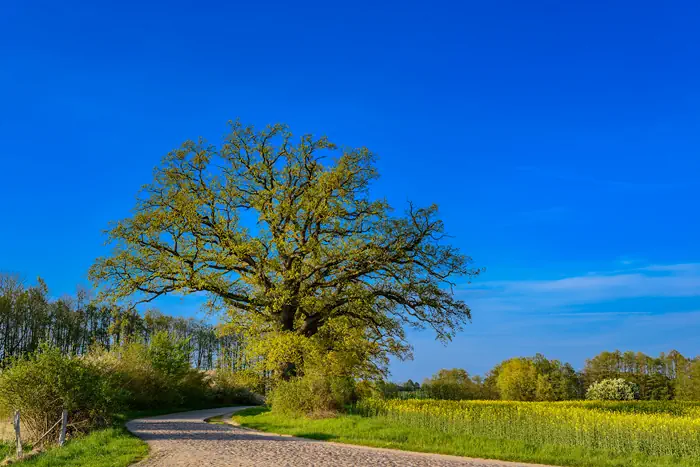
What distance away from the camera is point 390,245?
957 inches

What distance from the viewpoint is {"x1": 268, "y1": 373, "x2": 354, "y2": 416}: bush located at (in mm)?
19828

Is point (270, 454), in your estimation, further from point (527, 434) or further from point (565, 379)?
point (565, 379)

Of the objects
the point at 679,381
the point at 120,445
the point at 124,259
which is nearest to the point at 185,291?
the point at 124,259

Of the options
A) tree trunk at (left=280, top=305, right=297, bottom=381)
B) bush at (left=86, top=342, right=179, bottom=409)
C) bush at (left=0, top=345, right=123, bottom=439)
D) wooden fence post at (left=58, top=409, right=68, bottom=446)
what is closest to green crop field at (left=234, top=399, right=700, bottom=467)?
tree trunk at (left=280, top=305, right=297, bottom=381)

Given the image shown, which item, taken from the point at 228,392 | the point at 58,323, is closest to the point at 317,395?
the point at 228,392

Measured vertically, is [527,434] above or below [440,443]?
above

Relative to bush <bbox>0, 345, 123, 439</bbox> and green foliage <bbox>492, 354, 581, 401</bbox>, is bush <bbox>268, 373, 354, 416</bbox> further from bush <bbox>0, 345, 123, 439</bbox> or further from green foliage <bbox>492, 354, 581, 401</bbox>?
green foliage <bbox>492, 354, 581, 401</bbox>

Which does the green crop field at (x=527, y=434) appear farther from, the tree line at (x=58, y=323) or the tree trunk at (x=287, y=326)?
the tree line at (x=58, y=323)

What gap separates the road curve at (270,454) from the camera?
10.8 meters

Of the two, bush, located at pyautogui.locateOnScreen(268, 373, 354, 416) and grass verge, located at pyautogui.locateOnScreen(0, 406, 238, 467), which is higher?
bush, located at pyautogui.locateOnScreen(268, 373, 354, 416)

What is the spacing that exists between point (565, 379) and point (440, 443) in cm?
4666

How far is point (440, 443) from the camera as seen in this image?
569 inches

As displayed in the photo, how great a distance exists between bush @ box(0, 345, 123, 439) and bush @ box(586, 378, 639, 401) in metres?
38.5

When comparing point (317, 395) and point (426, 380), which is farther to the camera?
point (426, 380)
